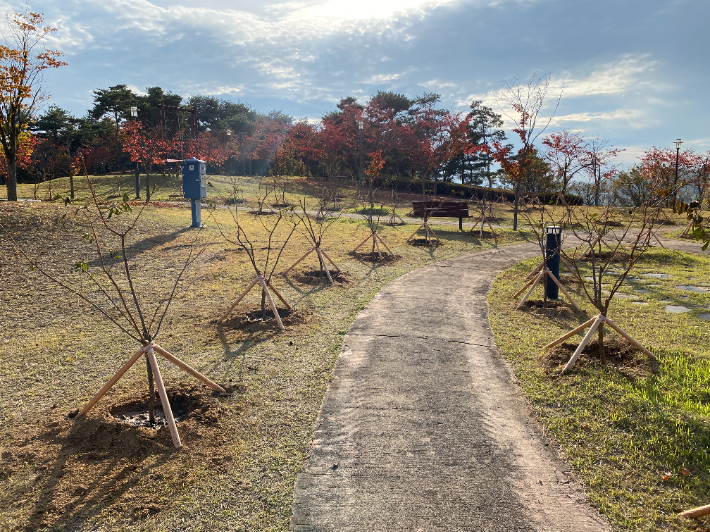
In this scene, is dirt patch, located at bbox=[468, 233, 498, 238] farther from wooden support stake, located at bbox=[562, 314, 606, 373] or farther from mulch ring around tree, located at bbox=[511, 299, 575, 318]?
wooden support stake, located at bbox=[562, 314, 606, 373]

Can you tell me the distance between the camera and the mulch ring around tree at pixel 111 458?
2.71 metres

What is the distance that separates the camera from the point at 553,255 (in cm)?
704

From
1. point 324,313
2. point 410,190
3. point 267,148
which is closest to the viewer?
point 324,313

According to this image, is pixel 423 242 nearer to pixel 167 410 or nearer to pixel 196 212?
pixel 196 212

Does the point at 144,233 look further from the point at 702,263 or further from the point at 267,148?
the point at 267,148

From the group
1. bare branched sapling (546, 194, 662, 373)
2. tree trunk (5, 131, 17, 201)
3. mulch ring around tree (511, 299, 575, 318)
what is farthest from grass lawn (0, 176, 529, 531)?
tree trunk (5, 131, 17, 201)

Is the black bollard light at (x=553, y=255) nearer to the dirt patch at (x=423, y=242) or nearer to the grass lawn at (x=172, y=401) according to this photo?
the grass lawn at (x=172, y=401)

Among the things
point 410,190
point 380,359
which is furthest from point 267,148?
point 380,359

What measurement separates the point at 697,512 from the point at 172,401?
367 centimetres

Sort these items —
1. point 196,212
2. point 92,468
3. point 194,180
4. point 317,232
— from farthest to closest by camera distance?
1. point 317,232
2. point 196,212
3. point 194,180
4. point 92,468

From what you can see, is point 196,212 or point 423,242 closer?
point 423,242

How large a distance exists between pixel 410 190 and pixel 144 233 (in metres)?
23.1

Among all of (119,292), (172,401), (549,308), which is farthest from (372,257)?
(119,292)

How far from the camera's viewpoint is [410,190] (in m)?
32.5
